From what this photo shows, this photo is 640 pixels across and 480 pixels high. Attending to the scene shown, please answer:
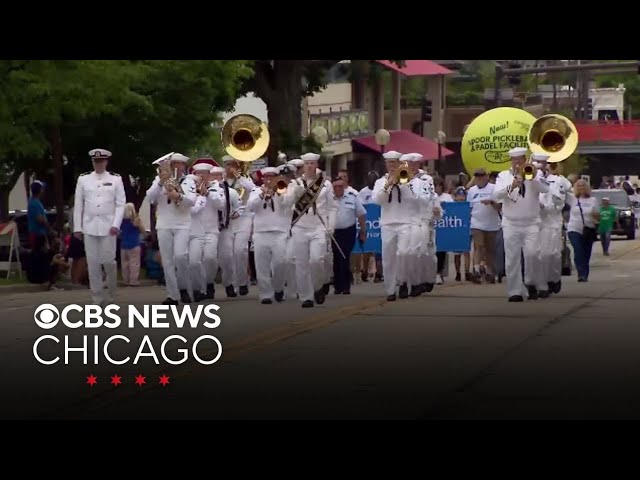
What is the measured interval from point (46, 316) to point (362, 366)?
5.98 metres

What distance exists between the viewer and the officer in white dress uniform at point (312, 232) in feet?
70.2

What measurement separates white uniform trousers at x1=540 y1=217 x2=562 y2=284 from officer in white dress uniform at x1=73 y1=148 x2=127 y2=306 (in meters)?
5.33

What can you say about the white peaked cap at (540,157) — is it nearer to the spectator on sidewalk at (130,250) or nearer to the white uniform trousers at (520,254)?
the white uniform trousers at (520,254)

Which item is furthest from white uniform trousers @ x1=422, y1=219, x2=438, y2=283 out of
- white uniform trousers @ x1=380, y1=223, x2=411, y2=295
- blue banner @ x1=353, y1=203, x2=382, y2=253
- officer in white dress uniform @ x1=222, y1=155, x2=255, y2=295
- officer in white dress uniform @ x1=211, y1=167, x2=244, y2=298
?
blue banner @ x1=353, y1=203, x2=382, y2=253

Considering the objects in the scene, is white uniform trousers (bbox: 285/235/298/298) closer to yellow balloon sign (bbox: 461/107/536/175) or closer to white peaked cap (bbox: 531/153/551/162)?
white peaked cap (bbox: 531/153/551/162)

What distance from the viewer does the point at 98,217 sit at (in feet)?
70.1

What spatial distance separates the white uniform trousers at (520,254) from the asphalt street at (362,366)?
0.39m

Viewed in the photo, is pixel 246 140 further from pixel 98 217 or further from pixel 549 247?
pixel 549 247

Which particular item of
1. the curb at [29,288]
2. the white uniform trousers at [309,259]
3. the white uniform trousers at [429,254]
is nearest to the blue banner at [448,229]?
the white uniform trousers at [429,254]

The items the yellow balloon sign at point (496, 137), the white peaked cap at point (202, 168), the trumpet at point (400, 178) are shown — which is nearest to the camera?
the trumpet at point (400, 178)

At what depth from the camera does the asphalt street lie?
12.4 meters
